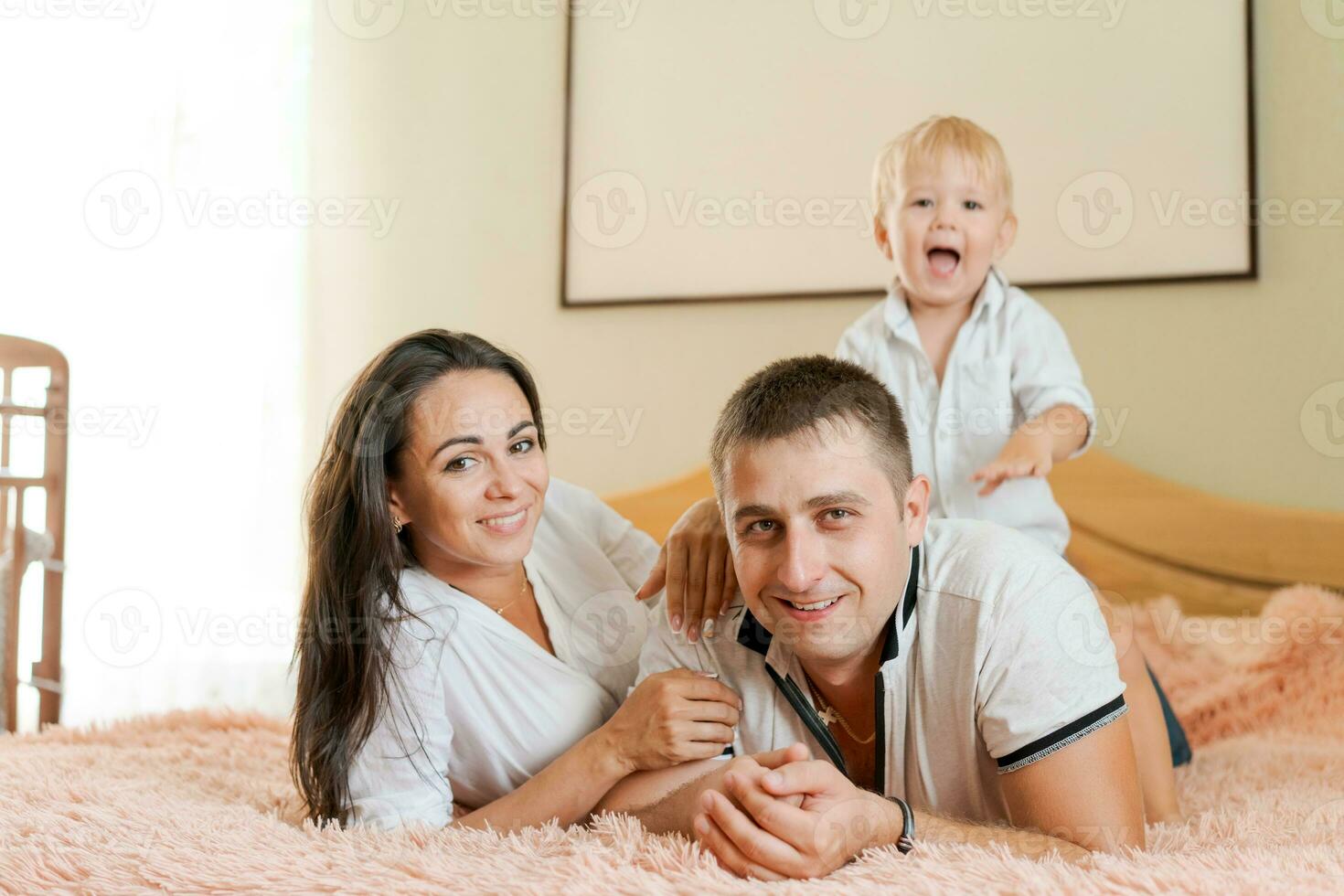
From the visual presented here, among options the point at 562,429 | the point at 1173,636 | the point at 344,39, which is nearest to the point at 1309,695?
the point at 1173,636

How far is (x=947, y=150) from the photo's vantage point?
1697 millimetres

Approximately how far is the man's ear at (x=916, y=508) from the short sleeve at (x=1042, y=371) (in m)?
0.51

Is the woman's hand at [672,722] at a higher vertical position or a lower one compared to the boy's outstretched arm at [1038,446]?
lower

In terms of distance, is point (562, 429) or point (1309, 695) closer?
point (1309, 695)

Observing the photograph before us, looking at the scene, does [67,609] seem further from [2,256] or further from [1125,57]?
[1125,57]

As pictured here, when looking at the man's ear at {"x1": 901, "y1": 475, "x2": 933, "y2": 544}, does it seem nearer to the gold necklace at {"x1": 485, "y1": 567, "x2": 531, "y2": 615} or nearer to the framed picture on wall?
the gold necklace at {"x1": 485, "y1": 567, "x2": 531, "y2": 615}

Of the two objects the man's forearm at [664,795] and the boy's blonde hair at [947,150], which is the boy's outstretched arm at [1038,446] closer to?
the boy's blonde hair at [947,150]

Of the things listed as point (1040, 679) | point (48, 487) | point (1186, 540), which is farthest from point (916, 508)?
point (48, 487)

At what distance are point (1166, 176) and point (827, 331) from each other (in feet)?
2.47

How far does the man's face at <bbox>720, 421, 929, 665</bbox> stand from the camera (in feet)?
3.72

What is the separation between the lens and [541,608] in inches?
58.4

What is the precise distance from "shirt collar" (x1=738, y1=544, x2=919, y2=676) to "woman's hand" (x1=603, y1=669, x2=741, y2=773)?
60 millimetres

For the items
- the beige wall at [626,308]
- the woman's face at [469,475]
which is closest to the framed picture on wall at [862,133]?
the beige wall at [626,308]

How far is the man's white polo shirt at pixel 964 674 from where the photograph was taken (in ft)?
3.61
